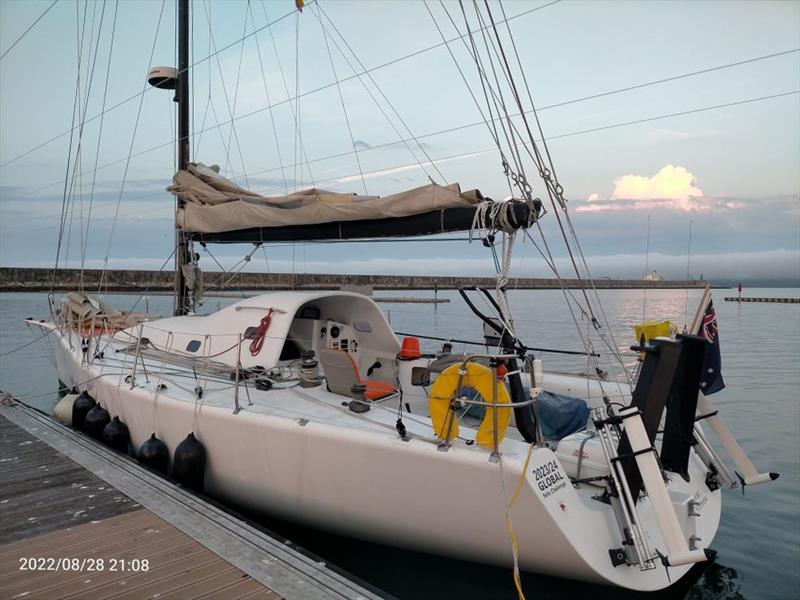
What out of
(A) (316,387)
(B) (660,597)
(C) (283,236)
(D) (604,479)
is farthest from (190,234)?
(B) (660,597)

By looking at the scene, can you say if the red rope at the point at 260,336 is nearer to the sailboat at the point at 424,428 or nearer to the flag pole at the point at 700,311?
the sailboat at the point at 424,428

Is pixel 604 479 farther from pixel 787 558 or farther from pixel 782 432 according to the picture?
pixel 782 432

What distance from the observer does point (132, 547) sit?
3.49 m

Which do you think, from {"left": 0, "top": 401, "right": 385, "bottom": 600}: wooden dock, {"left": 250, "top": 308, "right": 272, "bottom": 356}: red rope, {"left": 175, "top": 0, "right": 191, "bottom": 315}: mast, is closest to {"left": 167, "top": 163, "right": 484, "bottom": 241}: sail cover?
{"left": 175, "top": 0, "right": 191, "bottom": 315}: mast

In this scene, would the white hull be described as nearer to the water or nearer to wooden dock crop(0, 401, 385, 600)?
the water

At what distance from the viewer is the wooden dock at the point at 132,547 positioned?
9.84 feet

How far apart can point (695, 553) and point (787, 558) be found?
2.88 m

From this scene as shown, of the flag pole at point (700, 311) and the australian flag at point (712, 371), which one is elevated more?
the flag pole at point (700, 311)

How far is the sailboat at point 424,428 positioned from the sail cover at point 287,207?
33 millimetres

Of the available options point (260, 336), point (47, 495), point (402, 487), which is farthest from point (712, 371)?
point (47, 495)

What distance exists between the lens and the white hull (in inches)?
130

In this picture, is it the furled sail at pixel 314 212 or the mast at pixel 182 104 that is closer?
the furled sail at pixel 314 212

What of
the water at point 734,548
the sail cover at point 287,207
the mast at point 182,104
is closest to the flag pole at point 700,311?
the water at point 734,548

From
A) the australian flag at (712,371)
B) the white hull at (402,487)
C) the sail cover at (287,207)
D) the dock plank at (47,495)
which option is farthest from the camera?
the sail cover at (287,207)
